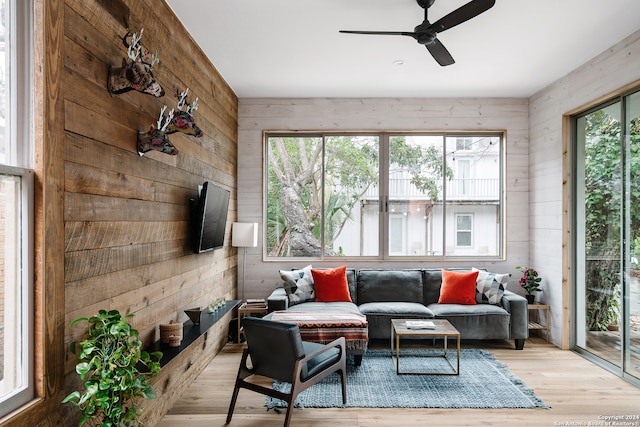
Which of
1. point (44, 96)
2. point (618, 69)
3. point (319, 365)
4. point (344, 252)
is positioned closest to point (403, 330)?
point (319, 365)

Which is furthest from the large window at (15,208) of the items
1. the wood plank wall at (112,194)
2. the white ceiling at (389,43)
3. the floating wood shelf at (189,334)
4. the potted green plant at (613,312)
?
the potted green plant at (613,312)

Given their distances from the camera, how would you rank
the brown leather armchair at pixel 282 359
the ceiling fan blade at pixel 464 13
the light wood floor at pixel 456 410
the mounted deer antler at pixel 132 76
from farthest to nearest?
the light wood floor at pixel 456 410 → the brown leather armchair at pixel 282 359 → the ceiling fan blade at pixel 464 13 → the mounted deer antler at pixel 132 76

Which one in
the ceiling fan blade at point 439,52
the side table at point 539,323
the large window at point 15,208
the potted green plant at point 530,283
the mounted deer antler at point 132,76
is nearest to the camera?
the large window at point 15,208

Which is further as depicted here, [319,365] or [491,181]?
[491,181]

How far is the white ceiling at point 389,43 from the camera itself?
10.1 ft

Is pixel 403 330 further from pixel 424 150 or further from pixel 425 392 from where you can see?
pixel 424 150

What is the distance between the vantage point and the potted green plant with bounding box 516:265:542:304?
485 cm

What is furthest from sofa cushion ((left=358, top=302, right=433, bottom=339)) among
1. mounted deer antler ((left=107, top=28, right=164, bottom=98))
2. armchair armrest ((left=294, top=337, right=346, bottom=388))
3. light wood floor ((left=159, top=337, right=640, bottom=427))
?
mounted deer antler ((left=107, top=28, right=164, bottom=98))

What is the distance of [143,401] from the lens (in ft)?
8.58

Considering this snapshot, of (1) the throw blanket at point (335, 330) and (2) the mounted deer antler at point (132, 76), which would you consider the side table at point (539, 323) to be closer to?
(1) the throw blanket at point (335, 330)

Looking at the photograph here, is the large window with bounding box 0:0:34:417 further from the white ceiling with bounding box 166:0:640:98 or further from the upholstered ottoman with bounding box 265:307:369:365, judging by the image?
the upholstered ottoman with bounding box 265:307:369:365

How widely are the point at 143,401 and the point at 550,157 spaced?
15.2ft

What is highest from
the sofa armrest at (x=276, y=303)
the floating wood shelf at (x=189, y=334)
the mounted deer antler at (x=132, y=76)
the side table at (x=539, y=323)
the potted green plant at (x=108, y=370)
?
the mounted deer antler at (x=132, y=76)

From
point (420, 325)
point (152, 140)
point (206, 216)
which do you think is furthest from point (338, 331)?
point (152, 140)
